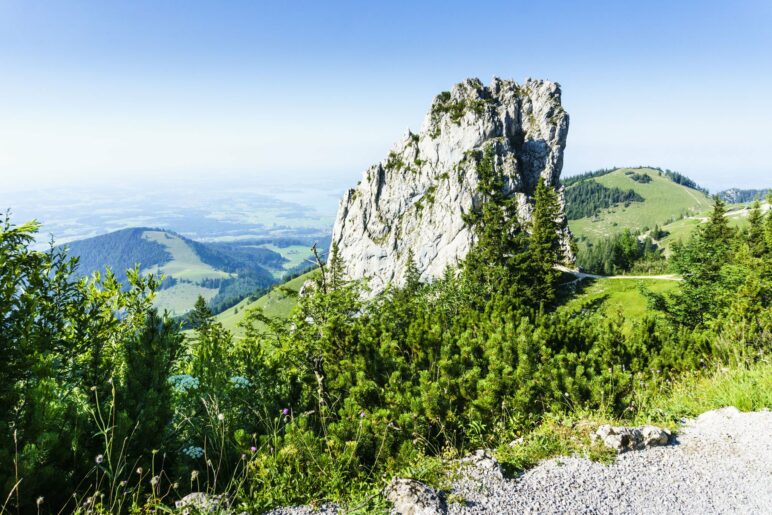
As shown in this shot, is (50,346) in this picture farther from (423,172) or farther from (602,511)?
(423,172)

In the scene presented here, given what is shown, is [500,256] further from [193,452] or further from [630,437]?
[193,452]

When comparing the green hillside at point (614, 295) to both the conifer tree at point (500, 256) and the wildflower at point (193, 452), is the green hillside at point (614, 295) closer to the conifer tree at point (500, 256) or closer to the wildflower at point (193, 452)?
the conifer tree at point (500, 256)

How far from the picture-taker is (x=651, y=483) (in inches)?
214

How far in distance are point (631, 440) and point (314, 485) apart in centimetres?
493

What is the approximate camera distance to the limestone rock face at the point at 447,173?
114125mm

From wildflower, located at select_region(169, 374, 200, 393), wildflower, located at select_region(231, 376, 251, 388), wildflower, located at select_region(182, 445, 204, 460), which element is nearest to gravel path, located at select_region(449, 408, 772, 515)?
wildflower, located at select_region(182, 445, 204, 460)

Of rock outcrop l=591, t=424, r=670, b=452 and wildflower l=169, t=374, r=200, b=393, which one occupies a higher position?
wildflower l=169, t=374, r=200, b=393

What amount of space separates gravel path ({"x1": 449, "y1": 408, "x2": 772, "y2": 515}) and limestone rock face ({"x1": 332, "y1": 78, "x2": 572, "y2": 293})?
100 metres

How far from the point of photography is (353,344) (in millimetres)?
11914

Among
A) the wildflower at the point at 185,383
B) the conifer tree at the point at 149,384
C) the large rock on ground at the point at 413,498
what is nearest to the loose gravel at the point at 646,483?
A: the large rock on ground at the point at 413,498

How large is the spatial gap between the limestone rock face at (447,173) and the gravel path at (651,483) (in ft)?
329

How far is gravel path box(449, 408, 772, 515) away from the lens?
5.04 metres

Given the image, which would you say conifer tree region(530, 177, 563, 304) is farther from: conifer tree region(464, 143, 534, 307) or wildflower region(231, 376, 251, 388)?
wildflower region(231, 376, 251, 388)

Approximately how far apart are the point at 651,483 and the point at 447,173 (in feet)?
387
